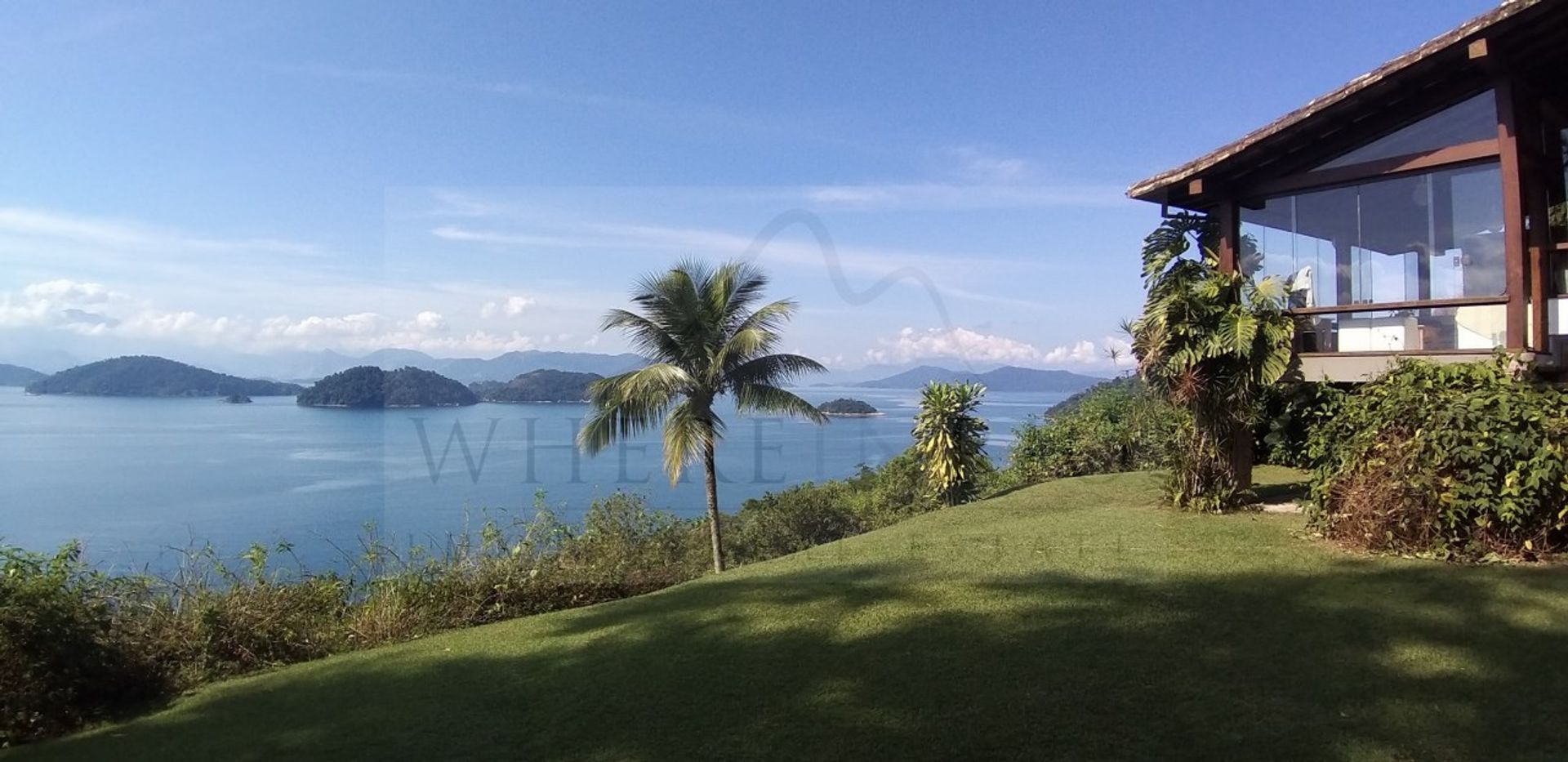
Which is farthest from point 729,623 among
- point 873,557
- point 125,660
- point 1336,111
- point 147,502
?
point 147,502

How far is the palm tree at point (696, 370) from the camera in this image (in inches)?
645

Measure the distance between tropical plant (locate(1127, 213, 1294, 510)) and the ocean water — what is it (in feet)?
25.8

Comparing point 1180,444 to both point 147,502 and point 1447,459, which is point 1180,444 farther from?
point 147,502

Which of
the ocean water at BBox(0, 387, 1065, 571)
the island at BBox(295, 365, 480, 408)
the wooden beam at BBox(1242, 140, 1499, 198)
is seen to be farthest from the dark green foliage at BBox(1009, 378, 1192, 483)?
the island at BBox(295, 365, 480, 408)

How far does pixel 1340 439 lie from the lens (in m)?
8.16

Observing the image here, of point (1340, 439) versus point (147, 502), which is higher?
point (1340, 439)

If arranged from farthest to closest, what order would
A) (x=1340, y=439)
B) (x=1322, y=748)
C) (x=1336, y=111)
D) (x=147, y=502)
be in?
(x=147, y=502) < (x=1336, y=111) < (x=1340, y=439) < (x=1322, y=748)

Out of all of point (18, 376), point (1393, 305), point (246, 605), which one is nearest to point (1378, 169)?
point (1393, 305)

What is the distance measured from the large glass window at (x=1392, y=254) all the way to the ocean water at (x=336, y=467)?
808 cm

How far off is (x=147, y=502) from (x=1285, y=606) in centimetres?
2892

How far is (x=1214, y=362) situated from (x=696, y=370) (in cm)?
929

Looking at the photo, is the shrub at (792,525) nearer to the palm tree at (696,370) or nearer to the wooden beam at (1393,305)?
the palm tree at (696,370)

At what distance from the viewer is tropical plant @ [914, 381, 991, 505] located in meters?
17.8

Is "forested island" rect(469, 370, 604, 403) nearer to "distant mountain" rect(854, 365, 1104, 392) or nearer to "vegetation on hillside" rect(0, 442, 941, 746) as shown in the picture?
"distant mountain" rect(854, 365, 1104, 392)
